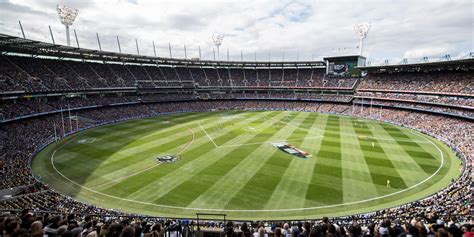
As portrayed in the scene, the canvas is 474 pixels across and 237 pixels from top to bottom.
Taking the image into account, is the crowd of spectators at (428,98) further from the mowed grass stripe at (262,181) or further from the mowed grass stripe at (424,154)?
the mowed grass stripe at (262,181)

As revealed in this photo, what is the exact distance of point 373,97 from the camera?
73.0 m

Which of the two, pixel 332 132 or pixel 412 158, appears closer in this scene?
pixel 412 158

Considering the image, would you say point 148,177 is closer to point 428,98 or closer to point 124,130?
point 124,130

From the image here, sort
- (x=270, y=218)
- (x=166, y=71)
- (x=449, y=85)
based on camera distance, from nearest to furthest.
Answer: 1. (x=270, y=218)
2. (x=449, y=85)
3. (x=166, y=71)

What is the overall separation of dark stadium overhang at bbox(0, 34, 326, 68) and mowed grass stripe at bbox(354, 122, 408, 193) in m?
55.6

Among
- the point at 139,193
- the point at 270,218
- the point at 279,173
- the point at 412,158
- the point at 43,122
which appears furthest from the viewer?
the point at 43,122

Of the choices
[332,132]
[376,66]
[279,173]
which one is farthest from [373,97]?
[279,173]

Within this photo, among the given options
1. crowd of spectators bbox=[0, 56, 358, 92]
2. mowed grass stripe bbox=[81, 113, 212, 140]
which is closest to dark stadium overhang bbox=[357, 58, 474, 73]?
crowd of spectators bbox=[0, 56, 358, 92]

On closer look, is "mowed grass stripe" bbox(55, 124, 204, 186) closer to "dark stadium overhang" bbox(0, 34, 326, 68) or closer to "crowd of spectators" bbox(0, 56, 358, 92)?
"dark stadium overhang" bbox(0, 34, 326, 68)

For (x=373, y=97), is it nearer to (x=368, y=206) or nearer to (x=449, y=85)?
(x=449, y=85)

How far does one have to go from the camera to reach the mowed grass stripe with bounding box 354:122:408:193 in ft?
91.7

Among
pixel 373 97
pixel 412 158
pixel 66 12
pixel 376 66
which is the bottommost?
pixel 412 158

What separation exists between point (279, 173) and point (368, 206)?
1002 cm

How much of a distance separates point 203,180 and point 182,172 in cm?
372
